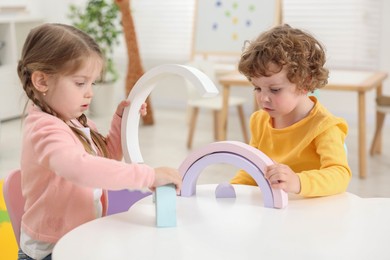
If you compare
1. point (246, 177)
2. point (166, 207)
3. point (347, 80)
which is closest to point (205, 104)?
point (347, 80)

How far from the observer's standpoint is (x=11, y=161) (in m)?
3.74

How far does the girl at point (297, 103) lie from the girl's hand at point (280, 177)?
96 millimetres

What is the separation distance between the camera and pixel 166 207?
1.17 meters

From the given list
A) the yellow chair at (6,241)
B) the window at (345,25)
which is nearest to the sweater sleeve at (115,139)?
the yellow chair at (6,241)

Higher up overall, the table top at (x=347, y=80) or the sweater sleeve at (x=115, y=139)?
the sweater sleeve at (x=115, y=139)

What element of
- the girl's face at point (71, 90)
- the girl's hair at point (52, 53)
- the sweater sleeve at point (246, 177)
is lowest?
the sweater sleeve at point (246, 177)

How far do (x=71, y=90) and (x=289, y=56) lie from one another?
54cm

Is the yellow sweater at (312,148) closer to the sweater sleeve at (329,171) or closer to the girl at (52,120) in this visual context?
the sweater sleeve at (329,171)

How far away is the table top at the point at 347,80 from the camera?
3469mm

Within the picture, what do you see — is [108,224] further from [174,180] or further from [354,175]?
[354,175]

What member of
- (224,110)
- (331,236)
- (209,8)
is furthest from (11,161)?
(331,236)

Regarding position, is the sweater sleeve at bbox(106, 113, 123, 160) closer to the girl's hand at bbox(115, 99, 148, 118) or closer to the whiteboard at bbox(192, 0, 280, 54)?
the girl's hand at bbox(115, 99, 148, 118)

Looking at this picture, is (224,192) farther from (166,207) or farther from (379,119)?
(379,119)

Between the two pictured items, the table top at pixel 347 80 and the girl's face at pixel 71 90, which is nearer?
the girl's face at pixel 71 90
